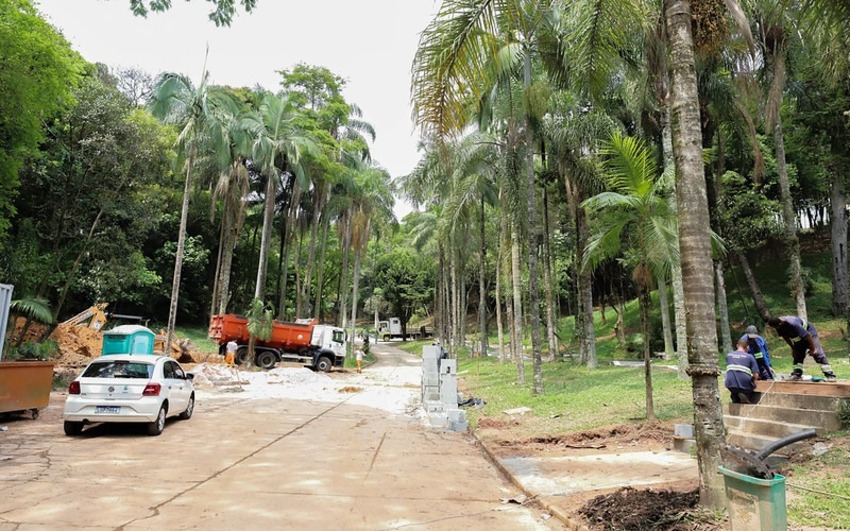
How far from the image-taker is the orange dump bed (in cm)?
2734

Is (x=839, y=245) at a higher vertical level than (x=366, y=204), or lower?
lower

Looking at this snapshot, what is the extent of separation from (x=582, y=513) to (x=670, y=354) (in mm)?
19605

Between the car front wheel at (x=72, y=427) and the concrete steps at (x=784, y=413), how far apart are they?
1136cm

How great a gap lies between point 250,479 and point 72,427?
5283 mm

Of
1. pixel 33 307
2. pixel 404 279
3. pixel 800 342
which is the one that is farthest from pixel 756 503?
pixel 404 279

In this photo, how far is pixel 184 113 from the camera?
2302 centimetres

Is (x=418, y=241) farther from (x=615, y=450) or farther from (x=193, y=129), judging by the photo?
(x=615, y=450)

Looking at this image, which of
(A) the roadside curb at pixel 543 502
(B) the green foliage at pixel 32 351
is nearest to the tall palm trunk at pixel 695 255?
(A) the roadside curb at pixel 543 502

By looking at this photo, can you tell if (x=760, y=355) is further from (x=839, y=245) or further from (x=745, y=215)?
(x=839, y=245)

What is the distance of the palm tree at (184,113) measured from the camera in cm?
2230

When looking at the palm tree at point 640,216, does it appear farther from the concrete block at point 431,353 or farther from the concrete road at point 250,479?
the concrete block at point 431,353

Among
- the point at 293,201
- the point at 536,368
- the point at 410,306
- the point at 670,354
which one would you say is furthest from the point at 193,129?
the point at 410,306

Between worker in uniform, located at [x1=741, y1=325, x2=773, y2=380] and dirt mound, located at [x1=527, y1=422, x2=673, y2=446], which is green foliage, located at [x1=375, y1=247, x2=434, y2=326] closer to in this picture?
dirt mound, located at [x1=527, y1=422, x2=673, y2=446]

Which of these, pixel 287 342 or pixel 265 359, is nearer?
pixel 265 359
